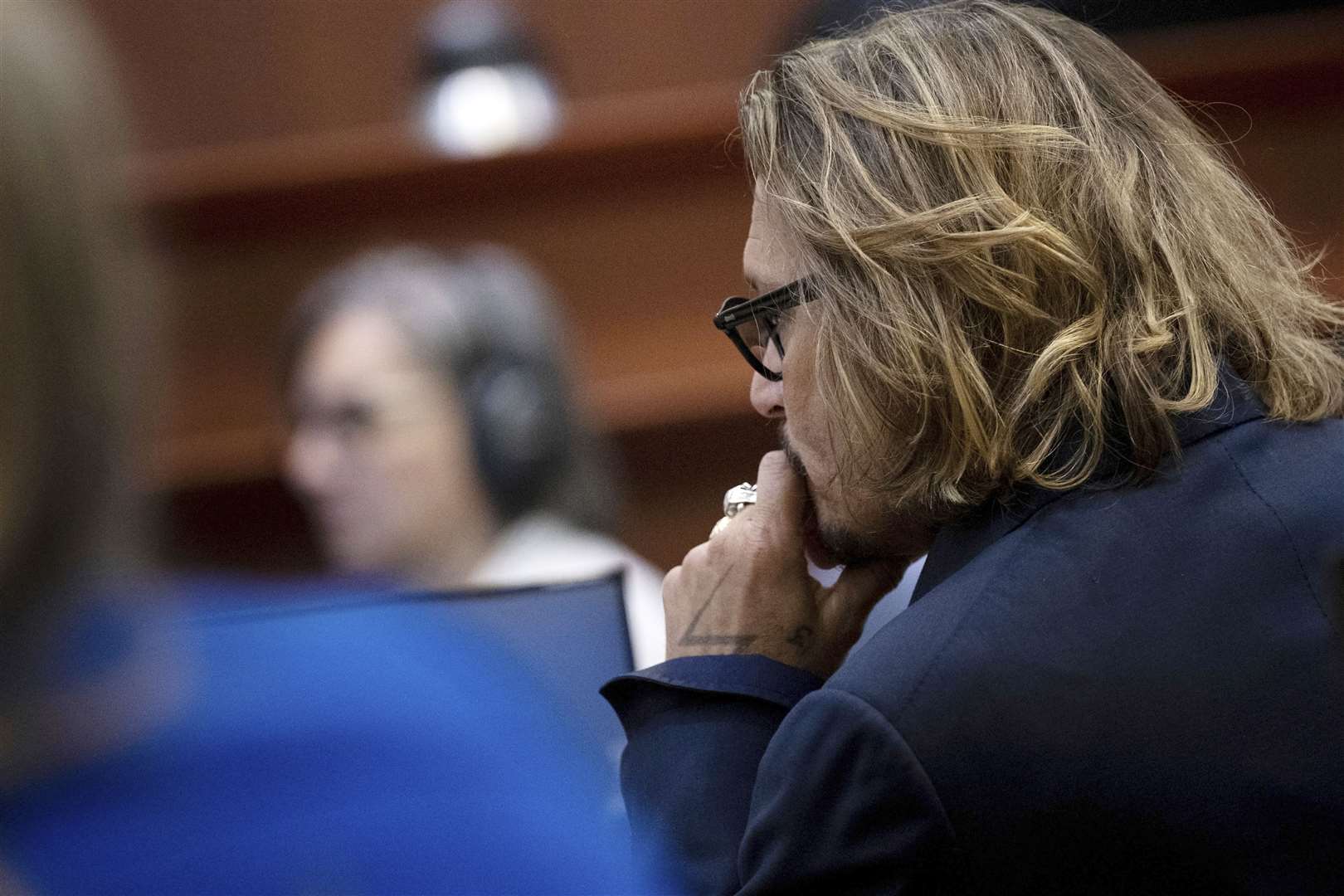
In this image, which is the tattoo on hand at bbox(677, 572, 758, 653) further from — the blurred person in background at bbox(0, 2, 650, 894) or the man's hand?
→ the blurred person in background at bbox(0, 2, 650, 894)

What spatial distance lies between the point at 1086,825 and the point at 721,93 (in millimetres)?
2469

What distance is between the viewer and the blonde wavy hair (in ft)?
2.98

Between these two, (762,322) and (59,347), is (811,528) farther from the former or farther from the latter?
(59,347)

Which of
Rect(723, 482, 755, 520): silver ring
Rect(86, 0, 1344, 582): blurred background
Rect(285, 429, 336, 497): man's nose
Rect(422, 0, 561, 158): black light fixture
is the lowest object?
→ Rect(723, 482, 755, 520): silver ring

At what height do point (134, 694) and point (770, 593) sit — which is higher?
point (134, 694)

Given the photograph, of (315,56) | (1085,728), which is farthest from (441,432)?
(315,56)

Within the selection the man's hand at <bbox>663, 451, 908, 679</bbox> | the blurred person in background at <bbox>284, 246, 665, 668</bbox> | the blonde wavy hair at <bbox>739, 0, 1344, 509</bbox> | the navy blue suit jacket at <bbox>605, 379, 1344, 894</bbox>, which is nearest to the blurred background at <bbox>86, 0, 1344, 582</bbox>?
the blurred person in background at <bbox>284, 246, 665, 668</bbox>

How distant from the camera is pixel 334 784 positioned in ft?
1.30

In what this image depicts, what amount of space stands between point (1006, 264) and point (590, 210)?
2394mm

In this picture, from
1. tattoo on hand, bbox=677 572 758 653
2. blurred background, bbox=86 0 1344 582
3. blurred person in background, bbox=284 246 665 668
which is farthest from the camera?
blurred background, bbox=86 0 1344 582

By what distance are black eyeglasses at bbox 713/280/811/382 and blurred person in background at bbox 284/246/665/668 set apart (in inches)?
32.4

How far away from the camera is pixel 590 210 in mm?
3248

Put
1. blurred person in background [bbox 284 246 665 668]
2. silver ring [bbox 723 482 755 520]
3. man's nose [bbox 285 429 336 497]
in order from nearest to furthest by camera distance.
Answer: silver ring [bbox 723 482 755 520]
blurred person in background [bbox 284 246 665 668]
man's nose [bbox 285 429 336 497]

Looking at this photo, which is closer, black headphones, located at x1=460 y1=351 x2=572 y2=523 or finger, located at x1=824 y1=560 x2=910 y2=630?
finger, located at x1=824 y1=560 x2=910 y2=630
